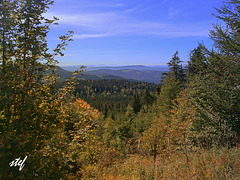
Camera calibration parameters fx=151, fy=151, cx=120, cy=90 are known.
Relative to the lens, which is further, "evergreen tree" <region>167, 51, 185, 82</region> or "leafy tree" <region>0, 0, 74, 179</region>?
"evergreen tree" <region>167, 51, 185, 82</region>

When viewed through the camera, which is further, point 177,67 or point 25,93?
point 177,67

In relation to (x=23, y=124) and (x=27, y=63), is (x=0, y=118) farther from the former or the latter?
(x=27, y=63)

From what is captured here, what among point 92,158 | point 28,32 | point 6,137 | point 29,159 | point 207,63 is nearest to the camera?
point 6,137

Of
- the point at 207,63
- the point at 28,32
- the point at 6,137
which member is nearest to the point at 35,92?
the point at 6,137

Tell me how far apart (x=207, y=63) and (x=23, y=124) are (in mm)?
9269

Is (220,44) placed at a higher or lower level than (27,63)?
higher

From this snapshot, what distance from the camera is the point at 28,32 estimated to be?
2738 millimetres

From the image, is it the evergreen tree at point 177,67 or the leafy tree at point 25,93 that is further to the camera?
the evergreen tree at point 177,67

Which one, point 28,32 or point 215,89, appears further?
point 215,89

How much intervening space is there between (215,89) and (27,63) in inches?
329

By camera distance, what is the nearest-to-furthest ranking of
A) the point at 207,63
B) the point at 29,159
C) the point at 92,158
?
the point at 29,159 < the point at 207,63 < the point at 92,158

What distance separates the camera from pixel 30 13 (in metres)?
2.76

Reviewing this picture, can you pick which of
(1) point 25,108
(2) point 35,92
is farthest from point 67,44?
(1) point 25,108

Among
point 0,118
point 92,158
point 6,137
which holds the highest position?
point 0,118
